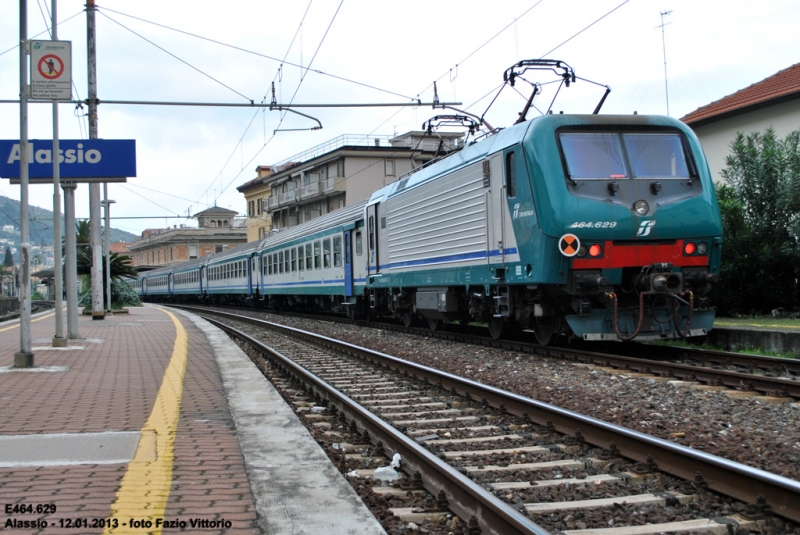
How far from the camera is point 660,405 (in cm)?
685

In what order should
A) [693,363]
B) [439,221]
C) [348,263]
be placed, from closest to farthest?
1. [693,363]
2. [439,221]
3. [348,263]

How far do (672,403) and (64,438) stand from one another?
4.95m

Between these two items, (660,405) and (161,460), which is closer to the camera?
(161,460)

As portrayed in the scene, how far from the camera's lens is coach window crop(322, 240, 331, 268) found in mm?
23203

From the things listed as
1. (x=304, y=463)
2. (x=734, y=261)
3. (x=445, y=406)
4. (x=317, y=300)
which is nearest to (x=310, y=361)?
(x=445, y=406)

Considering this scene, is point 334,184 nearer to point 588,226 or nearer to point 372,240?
point 372,240

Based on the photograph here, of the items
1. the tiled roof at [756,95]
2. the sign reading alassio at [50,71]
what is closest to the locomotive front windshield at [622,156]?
the sign reading alassio at [50,71]

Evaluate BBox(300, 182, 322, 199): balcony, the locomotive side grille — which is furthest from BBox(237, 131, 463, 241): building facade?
the locomotive side grille

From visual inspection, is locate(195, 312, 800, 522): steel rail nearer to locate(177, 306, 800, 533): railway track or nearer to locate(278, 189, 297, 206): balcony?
locate(177, 306, 800, 533): railway track

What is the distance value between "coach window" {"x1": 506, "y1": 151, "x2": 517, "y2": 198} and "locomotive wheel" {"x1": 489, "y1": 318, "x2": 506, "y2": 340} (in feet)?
9.22

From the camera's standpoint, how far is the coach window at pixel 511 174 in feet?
34.9

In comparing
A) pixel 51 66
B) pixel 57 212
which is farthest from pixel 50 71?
pixel 57 212

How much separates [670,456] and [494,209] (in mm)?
6982

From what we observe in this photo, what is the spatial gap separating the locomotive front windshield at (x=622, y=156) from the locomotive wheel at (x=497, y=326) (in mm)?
3602
